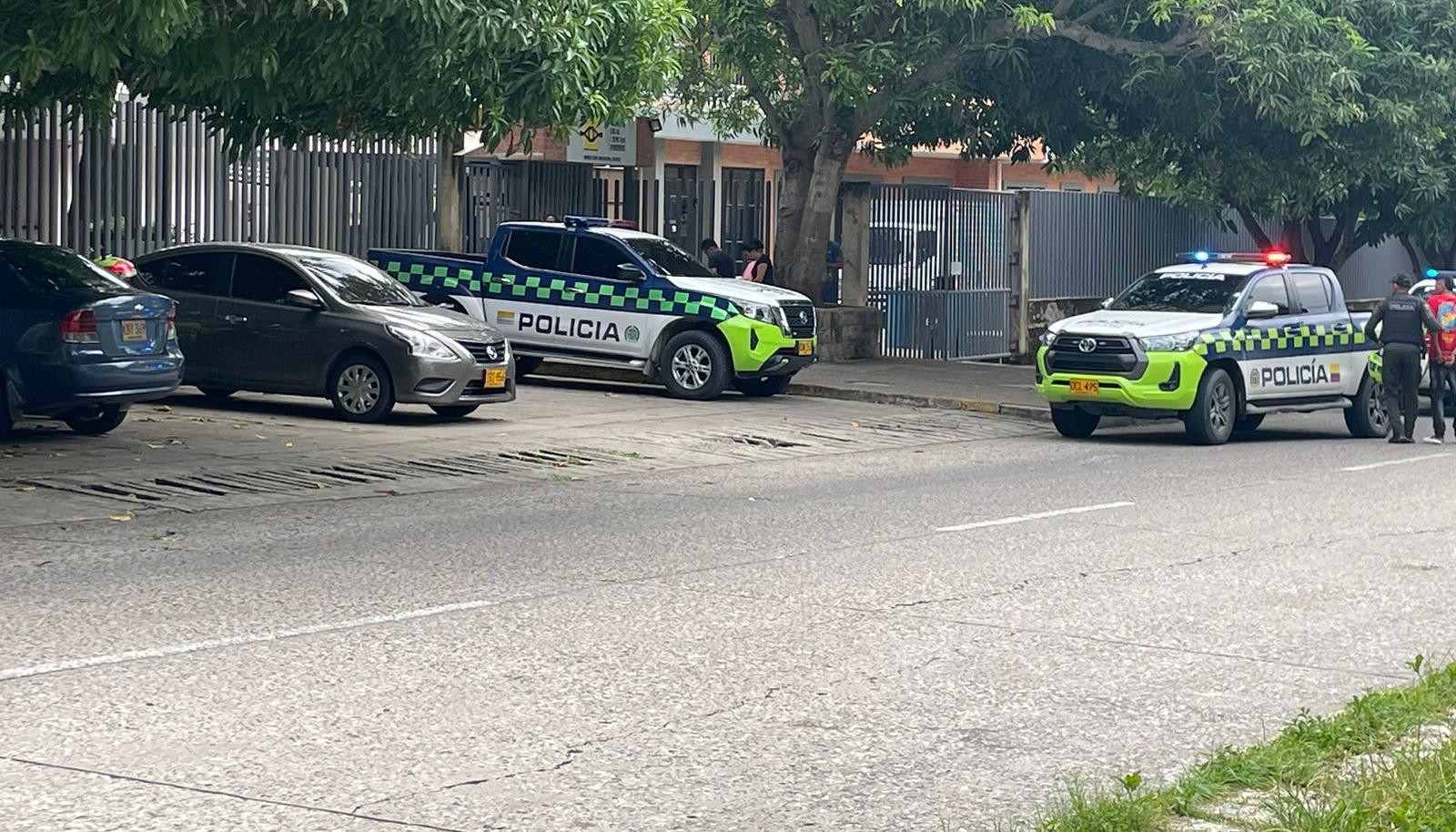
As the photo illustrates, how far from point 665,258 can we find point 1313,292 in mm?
6792

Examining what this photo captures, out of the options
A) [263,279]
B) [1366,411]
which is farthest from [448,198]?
[1366,411]

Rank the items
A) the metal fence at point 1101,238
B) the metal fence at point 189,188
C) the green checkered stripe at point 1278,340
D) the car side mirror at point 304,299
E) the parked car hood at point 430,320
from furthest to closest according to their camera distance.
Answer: the metal fence at point 1101,238 → the metal fence at point 189,188 → the green checkered stripe at point 1278,340 → the car side mirror at point 304,299 → the parked car hood at point 430,320

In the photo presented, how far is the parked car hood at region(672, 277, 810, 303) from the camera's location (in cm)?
2127

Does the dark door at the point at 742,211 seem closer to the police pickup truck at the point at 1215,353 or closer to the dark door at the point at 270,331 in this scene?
the police pickup truck at the point at 1215,353

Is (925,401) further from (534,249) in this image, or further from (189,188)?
(189,188)

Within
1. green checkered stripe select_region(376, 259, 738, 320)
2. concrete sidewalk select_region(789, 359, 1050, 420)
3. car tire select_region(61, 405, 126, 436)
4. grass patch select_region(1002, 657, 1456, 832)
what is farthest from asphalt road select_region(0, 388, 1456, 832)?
concrete sidewalk select_region(789, 359, 1050, 420)

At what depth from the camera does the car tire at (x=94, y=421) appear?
16203 millimetres

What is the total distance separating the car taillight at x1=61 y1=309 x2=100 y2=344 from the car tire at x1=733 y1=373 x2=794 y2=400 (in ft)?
28.3

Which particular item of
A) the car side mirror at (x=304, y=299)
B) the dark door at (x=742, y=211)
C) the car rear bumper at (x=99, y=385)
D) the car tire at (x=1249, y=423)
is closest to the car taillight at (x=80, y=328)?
the car rear bumper at (x=99, y=385)

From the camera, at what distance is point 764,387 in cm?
2234

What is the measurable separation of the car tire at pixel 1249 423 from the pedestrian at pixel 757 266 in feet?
22.4

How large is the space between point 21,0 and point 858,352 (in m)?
15.6

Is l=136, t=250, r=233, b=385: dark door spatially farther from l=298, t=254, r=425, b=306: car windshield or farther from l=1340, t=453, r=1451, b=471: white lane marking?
l=1340, t=453, r=1451, b=471: white lane marking

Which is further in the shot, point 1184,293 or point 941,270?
point 941,270
